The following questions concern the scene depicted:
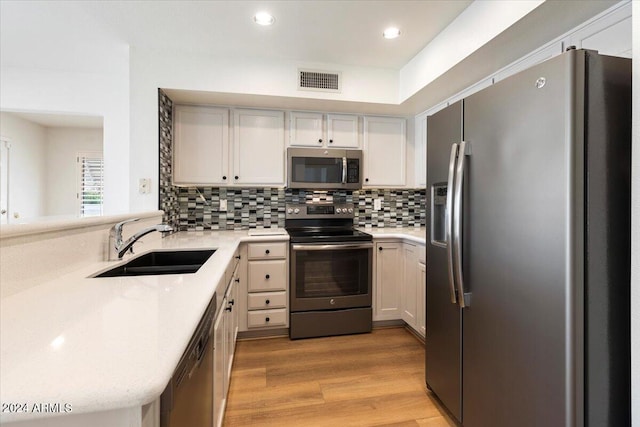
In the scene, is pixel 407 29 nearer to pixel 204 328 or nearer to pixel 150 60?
pixel 150 60

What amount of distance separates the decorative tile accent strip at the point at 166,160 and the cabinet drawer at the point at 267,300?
99 cm

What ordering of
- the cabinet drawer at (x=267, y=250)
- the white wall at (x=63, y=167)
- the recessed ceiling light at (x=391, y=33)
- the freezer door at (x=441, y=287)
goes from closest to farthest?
1. the freezer door at (x=441, y=287)
2. the recessed ceiling light at (x=391, y=33)
3. the cabinet drawer at (x=267, y=250)
4. the white wall at (x=63, y=167)

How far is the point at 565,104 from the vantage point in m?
0.94

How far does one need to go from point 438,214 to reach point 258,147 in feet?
5.93

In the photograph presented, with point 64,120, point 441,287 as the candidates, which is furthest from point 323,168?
point 64,120

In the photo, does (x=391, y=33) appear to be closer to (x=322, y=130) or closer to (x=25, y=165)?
(x=322, y=130)

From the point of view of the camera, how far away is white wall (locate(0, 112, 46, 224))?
4.01 m

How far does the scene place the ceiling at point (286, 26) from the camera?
71.6 inches

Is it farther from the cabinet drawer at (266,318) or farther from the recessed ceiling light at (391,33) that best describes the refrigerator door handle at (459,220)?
the cabinet drawer at (266,318)

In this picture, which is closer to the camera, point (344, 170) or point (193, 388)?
point (193, 388)

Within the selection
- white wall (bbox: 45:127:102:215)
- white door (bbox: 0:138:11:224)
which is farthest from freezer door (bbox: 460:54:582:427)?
white wall (bbox: 45:127:102:215)

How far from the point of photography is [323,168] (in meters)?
2.82

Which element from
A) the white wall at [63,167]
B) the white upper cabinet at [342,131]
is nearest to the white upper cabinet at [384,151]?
the white upper cabinet at [342,131]

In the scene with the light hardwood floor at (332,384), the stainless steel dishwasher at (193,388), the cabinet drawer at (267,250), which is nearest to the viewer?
the stainless steel dishwasher at (193,388)
